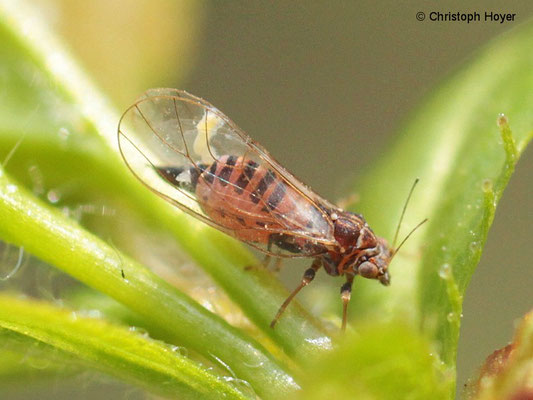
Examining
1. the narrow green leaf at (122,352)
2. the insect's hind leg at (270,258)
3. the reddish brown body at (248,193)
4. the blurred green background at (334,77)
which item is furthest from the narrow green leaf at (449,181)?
the blurred green background at (334,77)

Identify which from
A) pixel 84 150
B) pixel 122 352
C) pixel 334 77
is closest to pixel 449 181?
pixel 84 150

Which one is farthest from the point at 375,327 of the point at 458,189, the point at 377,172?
the point at 377,172

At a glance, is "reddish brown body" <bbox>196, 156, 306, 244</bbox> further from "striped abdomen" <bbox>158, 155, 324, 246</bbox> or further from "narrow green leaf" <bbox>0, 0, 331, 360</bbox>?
"narrow green leaf" <bbox>0, 0, 331, 360</bbox>

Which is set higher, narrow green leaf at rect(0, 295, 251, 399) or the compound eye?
the compound eye

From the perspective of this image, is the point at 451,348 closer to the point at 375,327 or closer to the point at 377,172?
the point at 375,327

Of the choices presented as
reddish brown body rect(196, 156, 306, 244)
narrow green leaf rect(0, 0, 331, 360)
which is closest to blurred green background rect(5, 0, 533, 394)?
reddish brown body rect(196, 156, 306, 244)
